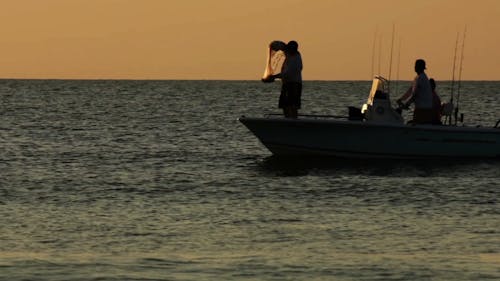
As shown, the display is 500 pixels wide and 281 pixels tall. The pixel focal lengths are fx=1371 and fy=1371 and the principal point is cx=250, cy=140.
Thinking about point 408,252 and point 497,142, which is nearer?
point 408,252

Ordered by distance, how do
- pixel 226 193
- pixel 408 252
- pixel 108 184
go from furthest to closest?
1. pixel 108 184
2. pixel 226 193
3. pixel 408 252

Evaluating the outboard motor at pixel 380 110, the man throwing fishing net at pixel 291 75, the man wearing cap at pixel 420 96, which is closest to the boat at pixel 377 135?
the outboard motor at pixel 380 110

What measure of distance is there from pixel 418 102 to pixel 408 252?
1073cm

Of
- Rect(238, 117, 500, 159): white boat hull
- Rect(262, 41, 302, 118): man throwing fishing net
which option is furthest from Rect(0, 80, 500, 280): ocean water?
Rect(262, 41, 302, 118): man throwing fishing net

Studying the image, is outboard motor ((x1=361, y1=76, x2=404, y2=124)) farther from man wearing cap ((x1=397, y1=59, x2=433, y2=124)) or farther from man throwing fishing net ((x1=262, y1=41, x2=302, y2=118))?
man throwing fishing net ((x1=262, y1=41, x2=302, y2=118))

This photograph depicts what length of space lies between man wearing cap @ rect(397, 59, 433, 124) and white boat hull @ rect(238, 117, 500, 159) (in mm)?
241

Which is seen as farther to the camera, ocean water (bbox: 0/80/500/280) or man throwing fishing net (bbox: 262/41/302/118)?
man throwing fishing net (bbox: 262/41/302/118)

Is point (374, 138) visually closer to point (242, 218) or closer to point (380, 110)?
point (380, 110)

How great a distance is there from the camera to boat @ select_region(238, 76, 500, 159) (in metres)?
26.9

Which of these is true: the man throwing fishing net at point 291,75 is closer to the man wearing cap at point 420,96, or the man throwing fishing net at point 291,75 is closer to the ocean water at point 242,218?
the ocean water at point 242,218

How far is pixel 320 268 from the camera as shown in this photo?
14977 millimetres

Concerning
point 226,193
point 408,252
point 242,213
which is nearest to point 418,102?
point 226,193

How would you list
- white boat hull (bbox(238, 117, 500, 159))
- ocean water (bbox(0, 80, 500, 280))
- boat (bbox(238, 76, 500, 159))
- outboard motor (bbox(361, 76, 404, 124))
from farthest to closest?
white boat hull (bbox(238, 117, 500, 159)), boat (bbox(238, 76, 500, 159)), outboard motor (bbox(361, 76, 404, 124)), ocean water (bbox(0, 80, 500, 280))

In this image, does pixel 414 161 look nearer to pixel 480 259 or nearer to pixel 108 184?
pixel 108 184
